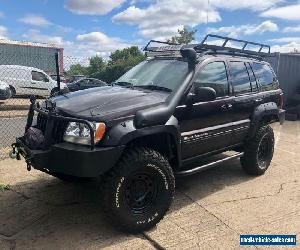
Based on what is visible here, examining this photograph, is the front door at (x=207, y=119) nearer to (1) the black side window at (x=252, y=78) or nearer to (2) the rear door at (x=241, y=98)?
(2) the rear door at (x=241, y=98)

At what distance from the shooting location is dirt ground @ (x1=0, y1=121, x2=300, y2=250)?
373cm

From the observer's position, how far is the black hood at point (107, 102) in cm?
372

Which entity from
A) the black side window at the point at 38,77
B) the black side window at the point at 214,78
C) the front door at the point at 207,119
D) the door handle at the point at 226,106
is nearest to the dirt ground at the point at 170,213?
the front door at the point at 207,119

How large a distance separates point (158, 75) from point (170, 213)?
1825 mm

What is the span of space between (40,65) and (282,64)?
42.4 feet

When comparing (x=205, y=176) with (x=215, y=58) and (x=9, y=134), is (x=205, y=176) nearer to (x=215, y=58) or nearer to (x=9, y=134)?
(x=215, y=58)

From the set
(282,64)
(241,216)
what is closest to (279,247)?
(241,216)

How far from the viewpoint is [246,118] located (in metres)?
5.57

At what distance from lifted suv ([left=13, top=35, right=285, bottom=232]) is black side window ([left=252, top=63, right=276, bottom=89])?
137 mm

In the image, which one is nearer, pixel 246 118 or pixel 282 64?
pixel 246 118

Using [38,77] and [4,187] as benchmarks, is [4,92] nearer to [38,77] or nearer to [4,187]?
[38,77]

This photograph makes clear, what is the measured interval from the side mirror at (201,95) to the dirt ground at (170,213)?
4.56 ft

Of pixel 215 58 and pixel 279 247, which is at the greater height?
pixel 215 58

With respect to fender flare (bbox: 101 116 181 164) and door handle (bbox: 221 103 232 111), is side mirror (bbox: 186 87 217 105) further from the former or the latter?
door handle (bbox: 221 103 232 111)
